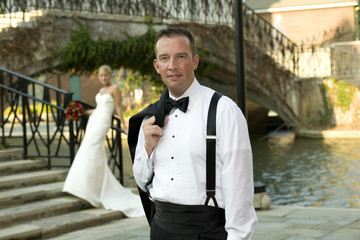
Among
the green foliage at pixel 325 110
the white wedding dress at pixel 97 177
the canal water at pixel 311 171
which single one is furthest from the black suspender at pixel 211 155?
the green foliage at pixel 325 110

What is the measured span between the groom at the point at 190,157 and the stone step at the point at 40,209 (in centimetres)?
474

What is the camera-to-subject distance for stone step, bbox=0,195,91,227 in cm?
738

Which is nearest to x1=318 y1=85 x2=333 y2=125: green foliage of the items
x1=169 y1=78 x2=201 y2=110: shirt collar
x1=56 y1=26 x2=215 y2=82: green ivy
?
x1=56 y1=26 x2=215 y2=82: green ivy

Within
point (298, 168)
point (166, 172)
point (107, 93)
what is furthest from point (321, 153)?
point (166, 172)

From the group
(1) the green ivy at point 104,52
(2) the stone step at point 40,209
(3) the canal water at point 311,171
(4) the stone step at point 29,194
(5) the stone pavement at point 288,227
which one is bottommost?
(3) the canal water at point 311,171

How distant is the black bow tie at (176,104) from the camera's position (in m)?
2.90

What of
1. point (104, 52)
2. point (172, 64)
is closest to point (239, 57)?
point (172, 64)

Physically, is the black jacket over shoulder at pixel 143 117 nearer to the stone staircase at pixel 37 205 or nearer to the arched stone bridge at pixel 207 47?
the stone staircase at pixel 37 205

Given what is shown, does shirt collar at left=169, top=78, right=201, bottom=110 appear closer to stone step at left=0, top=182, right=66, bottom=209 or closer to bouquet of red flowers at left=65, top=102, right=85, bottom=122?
stone step at left=0, top=182, right=66, bottom=209

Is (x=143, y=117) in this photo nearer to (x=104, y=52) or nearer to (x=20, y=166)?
(x=20, y=166)

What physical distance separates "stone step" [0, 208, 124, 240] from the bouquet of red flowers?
54.0 inches

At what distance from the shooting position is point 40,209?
7785 mm

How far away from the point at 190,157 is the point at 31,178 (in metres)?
6.23

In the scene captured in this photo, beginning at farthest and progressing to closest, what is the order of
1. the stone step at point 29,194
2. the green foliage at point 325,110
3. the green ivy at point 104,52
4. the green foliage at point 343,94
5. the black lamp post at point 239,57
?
the green foliage at point 325,110 → the green foliage at point 343,94 → the green ivy at point 104,52 → the black lamp post at point 239,57 → the stone step at point 29,194
